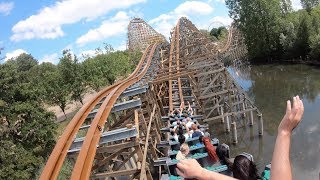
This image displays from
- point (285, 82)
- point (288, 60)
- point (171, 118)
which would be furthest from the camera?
point (288, 60)

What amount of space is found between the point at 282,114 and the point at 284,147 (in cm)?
1783

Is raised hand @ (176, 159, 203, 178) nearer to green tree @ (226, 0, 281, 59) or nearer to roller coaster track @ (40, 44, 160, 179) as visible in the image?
roller coaster track @ (40, 44, 160, 179)

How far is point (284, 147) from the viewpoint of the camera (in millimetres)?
1504

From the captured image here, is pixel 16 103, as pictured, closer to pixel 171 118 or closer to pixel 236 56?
pixel 171 118

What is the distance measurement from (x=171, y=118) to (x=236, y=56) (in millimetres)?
36614

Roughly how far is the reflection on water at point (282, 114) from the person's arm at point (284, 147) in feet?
35.3

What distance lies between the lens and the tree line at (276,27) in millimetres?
35250

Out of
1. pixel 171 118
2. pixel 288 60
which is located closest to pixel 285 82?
pixel 288 60

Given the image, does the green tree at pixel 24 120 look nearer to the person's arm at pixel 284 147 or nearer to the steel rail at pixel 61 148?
the steel rail at pixel 61 148

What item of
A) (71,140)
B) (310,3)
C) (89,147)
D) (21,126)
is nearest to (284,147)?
(89,147)

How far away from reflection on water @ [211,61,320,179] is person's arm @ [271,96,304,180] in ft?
35.3

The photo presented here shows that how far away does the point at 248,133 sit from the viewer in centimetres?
1623

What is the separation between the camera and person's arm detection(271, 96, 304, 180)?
147 centimetres

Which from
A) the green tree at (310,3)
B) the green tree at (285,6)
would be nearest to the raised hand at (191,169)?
the green tree at (285,6)
